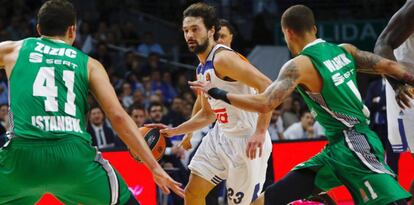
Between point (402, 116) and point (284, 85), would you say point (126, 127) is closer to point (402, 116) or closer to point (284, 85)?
point (284, 85)

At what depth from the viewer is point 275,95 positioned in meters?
5.45

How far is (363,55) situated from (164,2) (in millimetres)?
13347

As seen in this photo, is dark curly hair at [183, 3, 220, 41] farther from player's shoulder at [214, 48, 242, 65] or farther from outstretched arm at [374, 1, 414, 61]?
outstretched arm at [374, 1, 414, 61]

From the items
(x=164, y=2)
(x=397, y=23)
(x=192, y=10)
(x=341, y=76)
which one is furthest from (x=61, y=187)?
(x=164, y=2)

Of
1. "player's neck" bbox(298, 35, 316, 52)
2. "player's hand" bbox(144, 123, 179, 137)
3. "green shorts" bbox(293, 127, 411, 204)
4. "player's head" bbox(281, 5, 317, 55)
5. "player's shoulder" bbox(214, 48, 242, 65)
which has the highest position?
"player's head" bbox(281, 5, 317, 55)

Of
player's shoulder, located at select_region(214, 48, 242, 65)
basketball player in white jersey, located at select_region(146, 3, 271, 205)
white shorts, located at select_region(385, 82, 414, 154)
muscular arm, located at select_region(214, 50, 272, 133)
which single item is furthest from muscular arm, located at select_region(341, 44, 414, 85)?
white shorts, located at select_region(385, 82, 414, 154)

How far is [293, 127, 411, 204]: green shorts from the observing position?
17.5 ft

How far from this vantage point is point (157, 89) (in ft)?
47.3

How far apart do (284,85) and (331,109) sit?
0.37m

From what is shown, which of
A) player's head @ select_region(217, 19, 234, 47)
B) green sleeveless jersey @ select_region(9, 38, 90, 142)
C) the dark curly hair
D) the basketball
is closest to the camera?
green sleeveless jersey @ select_region(9, 38, 90, 142)

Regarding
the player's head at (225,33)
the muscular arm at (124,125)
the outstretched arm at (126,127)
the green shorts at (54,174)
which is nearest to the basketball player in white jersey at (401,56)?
the player's head at (225,33)

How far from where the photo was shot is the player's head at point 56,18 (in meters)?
5.25

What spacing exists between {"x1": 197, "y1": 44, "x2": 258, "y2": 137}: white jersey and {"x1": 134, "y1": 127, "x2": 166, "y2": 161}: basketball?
0.56 metres

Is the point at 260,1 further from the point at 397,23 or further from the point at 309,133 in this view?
the point at 397,23
